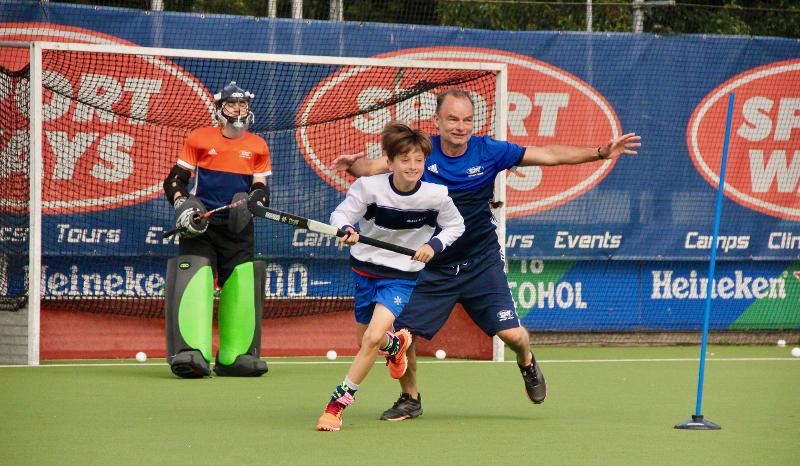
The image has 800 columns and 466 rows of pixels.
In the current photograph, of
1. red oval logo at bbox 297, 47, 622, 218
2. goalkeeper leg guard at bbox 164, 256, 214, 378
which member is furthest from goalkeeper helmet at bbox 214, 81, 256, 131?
red oval logo at bbox 297, 47, 622, 218

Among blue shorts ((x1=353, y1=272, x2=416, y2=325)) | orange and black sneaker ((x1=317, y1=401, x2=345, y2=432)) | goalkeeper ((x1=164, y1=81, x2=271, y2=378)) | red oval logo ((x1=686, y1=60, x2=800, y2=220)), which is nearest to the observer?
orange and black sneaker ((x1=317, y1=401, x2=345, y2=432))

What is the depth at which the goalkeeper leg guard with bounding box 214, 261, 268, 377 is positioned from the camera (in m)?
9.38

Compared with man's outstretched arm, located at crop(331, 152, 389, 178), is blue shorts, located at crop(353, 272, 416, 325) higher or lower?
lower

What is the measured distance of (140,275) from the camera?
11.0 meters

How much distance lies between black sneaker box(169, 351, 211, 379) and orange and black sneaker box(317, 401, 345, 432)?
277 cm

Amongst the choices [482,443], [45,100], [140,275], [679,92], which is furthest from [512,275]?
[482,443]

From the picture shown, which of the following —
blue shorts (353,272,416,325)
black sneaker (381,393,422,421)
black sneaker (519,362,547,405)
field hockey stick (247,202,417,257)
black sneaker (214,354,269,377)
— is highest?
field hockey stick (247,202,417,257)

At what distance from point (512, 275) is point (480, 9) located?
2886mm

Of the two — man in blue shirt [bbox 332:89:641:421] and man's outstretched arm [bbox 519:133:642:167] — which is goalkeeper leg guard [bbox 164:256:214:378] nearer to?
man in blue shirt [bbox 332:89:641:421]

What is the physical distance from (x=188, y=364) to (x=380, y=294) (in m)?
2.76

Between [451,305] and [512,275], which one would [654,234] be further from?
[451,305]

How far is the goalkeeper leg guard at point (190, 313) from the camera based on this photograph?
9070 millimetres

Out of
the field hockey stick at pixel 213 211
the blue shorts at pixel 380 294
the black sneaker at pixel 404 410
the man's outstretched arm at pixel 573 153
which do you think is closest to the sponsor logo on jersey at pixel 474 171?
the man's outstretched arm at pixel 573 153

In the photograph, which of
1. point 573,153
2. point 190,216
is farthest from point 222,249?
point 573,153
